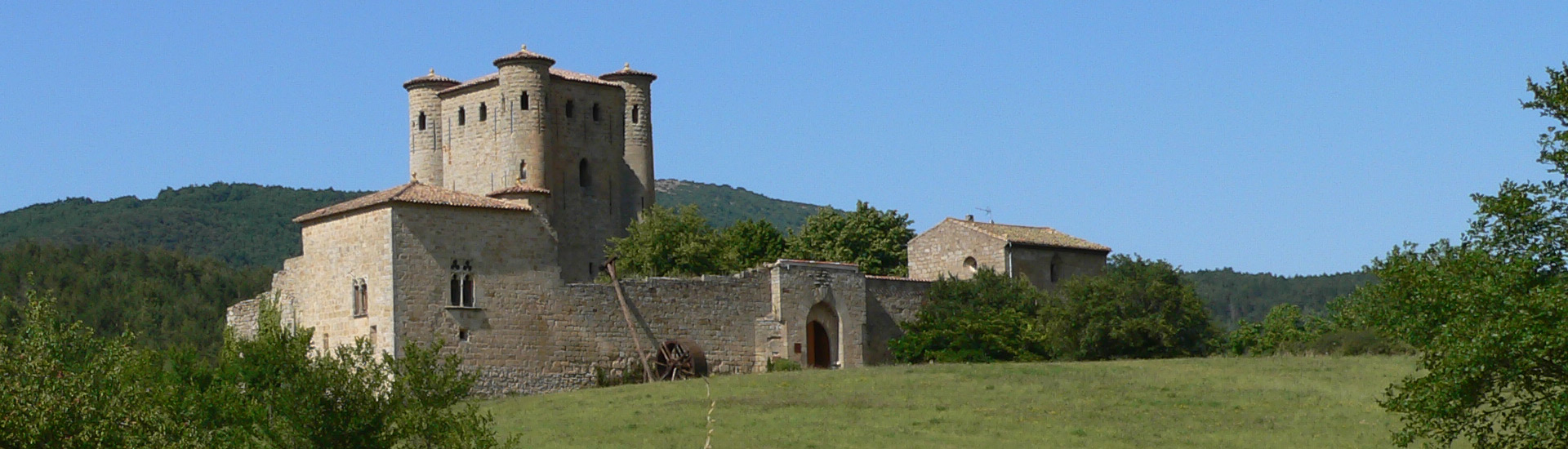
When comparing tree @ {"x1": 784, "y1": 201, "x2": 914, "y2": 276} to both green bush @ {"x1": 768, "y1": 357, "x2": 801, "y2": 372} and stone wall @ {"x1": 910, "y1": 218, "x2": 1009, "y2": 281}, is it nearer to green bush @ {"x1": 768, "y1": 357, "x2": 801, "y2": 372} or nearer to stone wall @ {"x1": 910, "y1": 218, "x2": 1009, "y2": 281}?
stone wall @ {"x1": 910, "y1": 218, "x2": 1009, "y2": 281}

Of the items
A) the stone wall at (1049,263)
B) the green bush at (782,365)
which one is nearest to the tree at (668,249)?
the green bush at (782,365)

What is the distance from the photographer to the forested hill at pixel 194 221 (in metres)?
142

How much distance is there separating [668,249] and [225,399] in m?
26.0

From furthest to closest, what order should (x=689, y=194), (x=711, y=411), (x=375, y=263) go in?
(x=689, y=194) → (x=375, y=263) → (x=711, y=411)

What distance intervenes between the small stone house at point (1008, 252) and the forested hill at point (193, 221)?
283 ft

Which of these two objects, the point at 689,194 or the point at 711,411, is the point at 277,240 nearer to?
the point at 689,194

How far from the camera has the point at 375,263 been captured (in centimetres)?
4262

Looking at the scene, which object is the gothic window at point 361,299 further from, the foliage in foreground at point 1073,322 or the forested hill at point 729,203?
the forested hill at point 729,203

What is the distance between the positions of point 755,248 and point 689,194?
4953 inches

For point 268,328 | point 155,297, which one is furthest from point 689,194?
point 268,328

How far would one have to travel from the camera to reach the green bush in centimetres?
4725

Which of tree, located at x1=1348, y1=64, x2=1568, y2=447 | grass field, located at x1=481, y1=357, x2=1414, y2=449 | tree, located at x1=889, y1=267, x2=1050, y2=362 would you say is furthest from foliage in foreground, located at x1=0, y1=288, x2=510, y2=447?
tree, located at x1=889, y1=267, x2=1050, y2=362

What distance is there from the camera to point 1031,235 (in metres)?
55.2

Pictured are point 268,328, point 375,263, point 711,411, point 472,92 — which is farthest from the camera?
point 472,92
